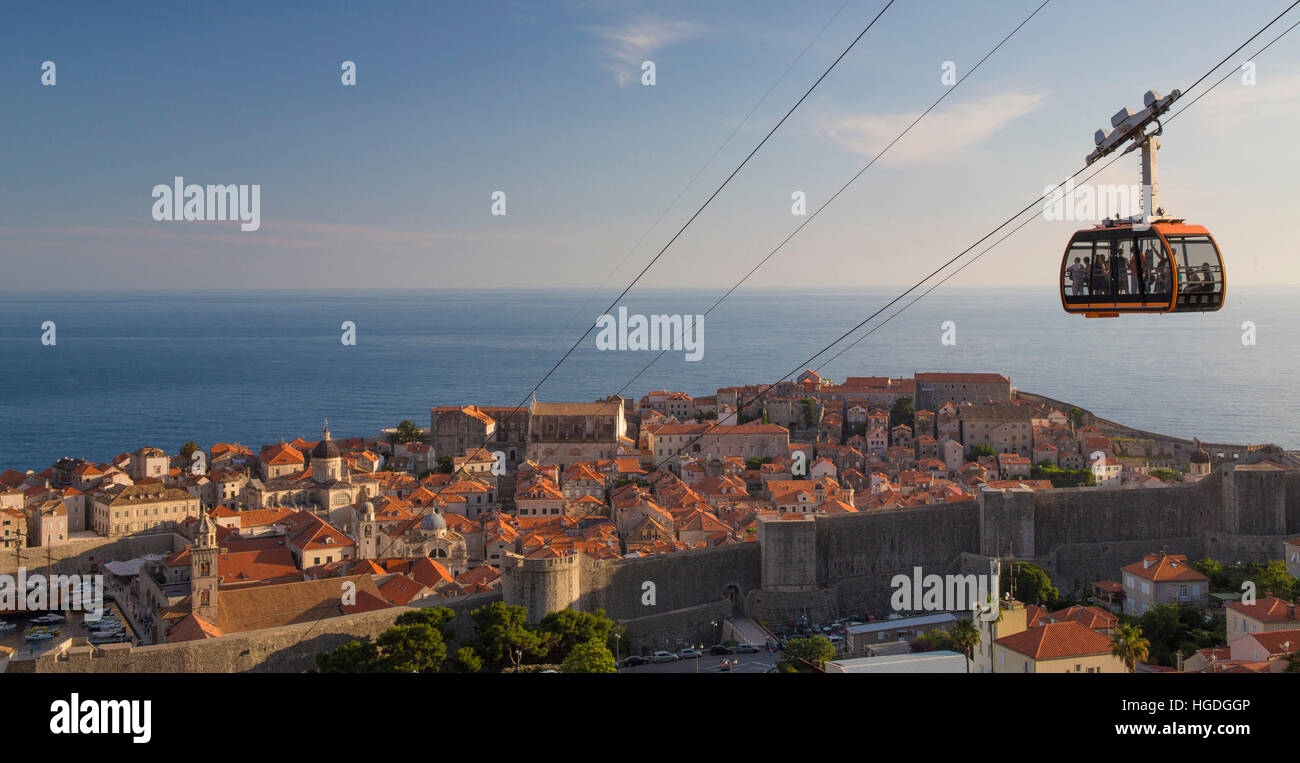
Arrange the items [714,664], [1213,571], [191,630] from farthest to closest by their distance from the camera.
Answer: [1213,571] < [714,664] < [191,630]

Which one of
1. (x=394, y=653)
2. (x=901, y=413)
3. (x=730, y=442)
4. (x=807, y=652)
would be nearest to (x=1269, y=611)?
(x=807, y=652)

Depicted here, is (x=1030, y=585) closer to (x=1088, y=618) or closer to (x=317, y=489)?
(x=1088, y=618)

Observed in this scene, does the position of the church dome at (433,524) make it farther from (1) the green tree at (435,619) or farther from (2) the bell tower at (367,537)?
(1) the green tree at (435,619)

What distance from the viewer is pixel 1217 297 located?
566cm

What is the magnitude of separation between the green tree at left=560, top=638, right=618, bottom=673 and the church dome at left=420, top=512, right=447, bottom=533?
5.91 metres

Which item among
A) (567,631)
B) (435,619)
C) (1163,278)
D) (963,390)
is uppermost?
(1163,278)

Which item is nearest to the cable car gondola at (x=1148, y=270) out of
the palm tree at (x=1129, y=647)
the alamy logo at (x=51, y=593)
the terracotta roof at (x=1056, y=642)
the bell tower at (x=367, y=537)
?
the terracotta roof at (x=1056, y=642)

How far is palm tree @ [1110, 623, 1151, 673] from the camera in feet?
30.9

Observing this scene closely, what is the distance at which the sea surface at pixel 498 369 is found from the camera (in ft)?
136
